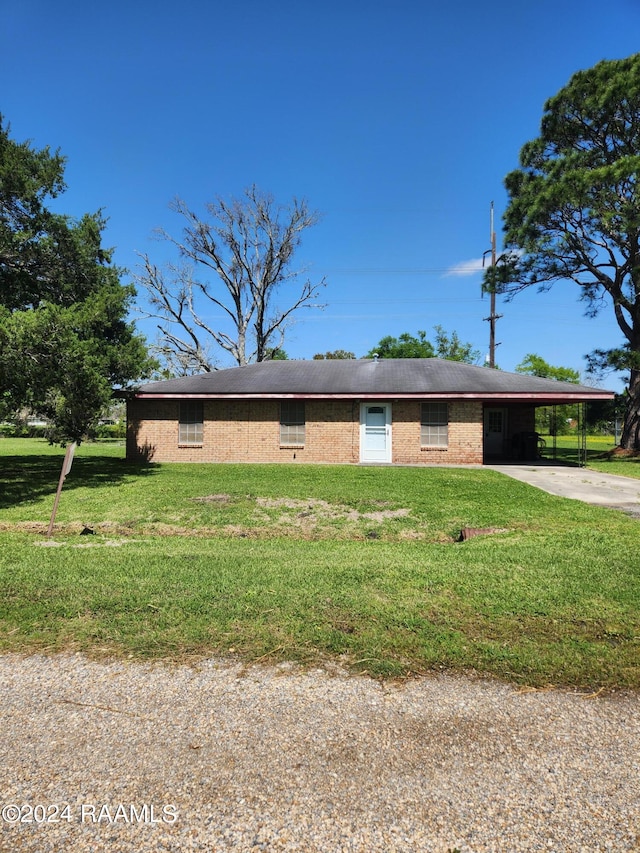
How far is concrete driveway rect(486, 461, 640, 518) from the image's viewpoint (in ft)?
30.8

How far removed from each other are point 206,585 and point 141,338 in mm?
14757

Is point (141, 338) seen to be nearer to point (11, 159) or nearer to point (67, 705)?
point (11, 159)

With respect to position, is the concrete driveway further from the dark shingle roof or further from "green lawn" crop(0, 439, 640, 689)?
the dark shingle roof

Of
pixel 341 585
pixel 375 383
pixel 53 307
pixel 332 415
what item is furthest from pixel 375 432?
pixel 341 585

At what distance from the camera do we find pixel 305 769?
207 centimetres

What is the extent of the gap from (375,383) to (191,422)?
702cm

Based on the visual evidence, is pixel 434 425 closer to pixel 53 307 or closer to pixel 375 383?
pixel 375 383

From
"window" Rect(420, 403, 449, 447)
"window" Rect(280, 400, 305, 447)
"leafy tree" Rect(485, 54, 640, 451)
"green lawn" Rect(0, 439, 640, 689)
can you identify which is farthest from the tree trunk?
"green lawn" Rect(0, 439, 640, 689)

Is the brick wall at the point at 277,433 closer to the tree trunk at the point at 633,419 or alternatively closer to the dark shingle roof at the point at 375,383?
the dark shingle roof at the point at 375,383

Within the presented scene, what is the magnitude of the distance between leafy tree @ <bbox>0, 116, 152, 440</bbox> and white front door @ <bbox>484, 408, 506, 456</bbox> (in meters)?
13.8

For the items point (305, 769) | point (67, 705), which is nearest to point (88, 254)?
point (67, 705)

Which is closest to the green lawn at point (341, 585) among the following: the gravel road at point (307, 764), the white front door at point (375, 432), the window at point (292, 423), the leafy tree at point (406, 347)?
the gravel road at point (307, 764)

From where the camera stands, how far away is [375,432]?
1706 cm

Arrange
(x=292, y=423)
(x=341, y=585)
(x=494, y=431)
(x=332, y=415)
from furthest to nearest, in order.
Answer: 1. (x=494, y=431)
2. (x=292, y=423)
3. (x=332, y=415)
4. (x=341, y=585)
